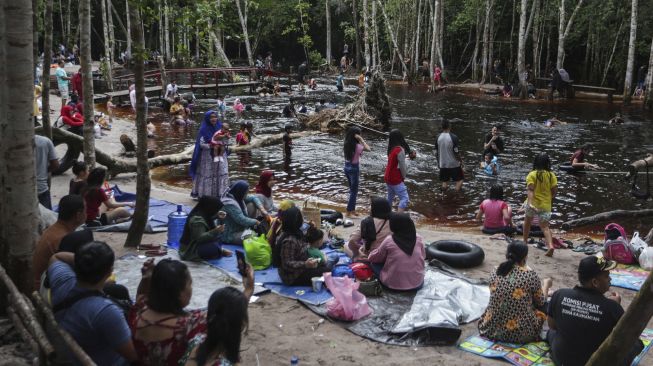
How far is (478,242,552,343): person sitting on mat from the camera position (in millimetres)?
5699

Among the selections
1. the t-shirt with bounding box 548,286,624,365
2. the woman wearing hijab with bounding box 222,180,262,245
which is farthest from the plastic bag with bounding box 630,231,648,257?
the woman wearing hijab with bounding box 222,180,262,245

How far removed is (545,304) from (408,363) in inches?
63.4

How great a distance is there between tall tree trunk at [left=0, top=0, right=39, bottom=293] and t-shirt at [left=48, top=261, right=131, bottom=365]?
1.69 metres

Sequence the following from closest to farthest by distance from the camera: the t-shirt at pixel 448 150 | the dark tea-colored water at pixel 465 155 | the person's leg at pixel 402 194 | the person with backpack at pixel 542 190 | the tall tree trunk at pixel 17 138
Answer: the tall tree trunk at pixel 17 138 → the person with backpack at pixel 542 190 → the person's leg at pixel 402 194 → the t-shirt at pixel 448 150 → the dark tea-colored water at pixel 465 155

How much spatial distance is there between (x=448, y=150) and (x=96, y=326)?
31.7 ft

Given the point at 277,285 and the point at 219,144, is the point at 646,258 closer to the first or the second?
the point at 277,285

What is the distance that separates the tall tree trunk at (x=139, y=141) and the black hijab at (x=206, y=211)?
0.77 meters

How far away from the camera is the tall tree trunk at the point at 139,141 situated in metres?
7.42

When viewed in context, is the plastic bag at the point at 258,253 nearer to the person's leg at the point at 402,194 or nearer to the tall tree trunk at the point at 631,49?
the person's leg at the point at 402,194

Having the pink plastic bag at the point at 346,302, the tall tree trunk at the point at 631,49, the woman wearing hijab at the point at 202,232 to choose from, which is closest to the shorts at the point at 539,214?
the pink plastic bag at the point at 346,302

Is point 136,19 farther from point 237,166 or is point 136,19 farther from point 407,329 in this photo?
point 237,166

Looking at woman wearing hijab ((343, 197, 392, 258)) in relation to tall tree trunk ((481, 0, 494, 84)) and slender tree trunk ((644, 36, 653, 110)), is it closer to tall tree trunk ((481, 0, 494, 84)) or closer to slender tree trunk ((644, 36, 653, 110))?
slender tree trunk ((644, 36, 653, 110))

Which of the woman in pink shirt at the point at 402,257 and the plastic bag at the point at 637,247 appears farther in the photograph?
the plastic bag at the point at 637,247

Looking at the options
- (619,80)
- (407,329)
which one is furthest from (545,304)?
(619,80)
